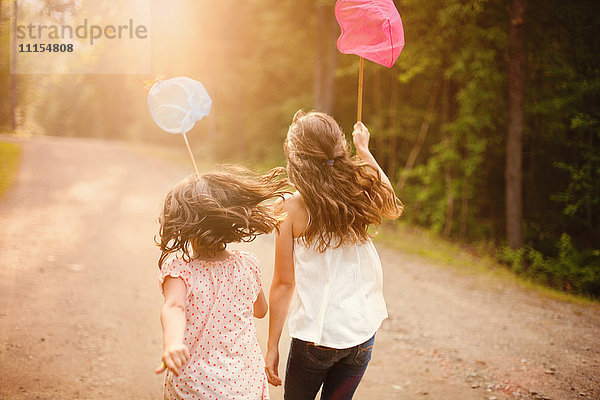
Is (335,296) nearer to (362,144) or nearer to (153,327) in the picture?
(362,144)

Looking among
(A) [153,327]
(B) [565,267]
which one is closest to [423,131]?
(B) [565,267]

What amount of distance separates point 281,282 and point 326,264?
10.1 inches

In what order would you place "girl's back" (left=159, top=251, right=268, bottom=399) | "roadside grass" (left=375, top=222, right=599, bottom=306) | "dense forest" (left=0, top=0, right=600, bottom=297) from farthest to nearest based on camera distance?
"dense forest" (left=0, top=0, right=600, bottom=297)
"roadside grass" (left=375, top=222, right=599, bottom=306)
"girl's back" (left=159, top=251, right=268, bottom=399)

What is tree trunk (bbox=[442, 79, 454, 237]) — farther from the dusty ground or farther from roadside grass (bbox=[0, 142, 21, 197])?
roadside grass (bbox=[0, 142, 21, 197])

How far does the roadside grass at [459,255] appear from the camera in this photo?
6.96 metres

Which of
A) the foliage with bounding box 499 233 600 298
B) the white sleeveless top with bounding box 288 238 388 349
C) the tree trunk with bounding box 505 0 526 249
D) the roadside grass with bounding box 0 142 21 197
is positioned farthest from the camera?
the roadside grass with bounding box 0 142 21 197

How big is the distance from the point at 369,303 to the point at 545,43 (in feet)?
30.5

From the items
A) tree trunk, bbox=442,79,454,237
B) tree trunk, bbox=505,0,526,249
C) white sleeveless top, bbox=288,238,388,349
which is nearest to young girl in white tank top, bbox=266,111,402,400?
white sleeveless top, bbox=288,238,388,349

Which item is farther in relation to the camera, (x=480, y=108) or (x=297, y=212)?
(x=480, y=108)

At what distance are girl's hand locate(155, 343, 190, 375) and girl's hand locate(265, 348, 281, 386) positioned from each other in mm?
810

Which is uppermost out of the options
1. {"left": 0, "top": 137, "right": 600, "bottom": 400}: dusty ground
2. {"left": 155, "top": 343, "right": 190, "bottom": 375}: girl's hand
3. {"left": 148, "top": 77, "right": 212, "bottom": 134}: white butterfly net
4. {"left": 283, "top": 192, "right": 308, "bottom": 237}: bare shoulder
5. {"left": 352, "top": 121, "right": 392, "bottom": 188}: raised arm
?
{"left": 148, "top": 77, "right": 212, "bottom": 134}: white butterfly net

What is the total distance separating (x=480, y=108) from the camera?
10.2 m

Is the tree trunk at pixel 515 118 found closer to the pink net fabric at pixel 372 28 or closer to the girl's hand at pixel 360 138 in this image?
→ the pink net fabric at pixel 372 28

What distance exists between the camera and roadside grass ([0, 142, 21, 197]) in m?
11.3
